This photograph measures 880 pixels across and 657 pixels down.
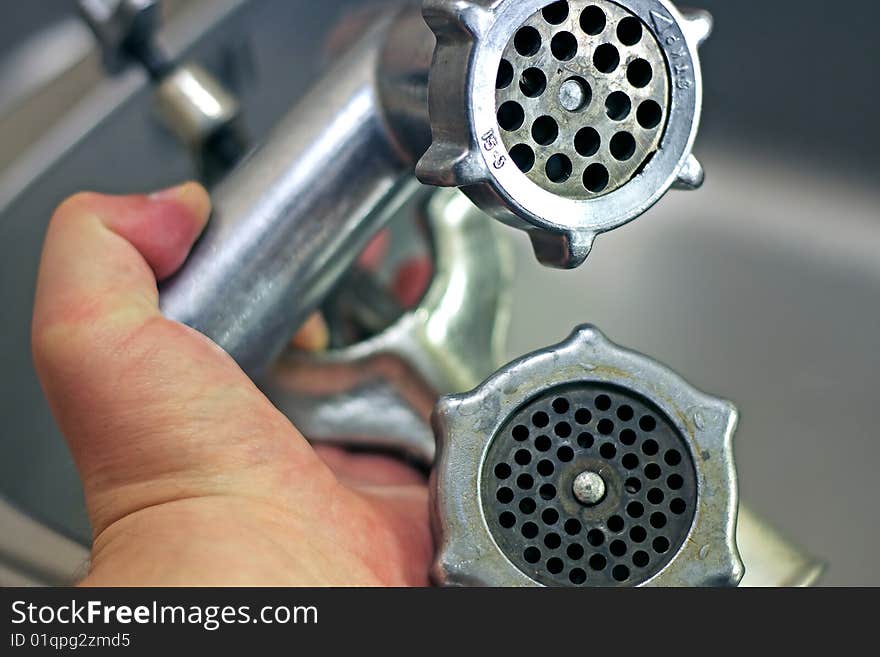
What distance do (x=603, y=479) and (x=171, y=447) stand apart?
0.56 ft

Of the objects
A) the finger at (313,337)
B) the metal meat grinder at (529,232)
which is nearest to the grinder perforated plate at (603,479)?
the metal meat grinder at (529,232)

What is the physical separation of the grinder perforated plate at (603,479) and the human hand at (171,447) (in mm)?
72

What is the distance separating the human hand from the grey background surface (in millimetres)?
212

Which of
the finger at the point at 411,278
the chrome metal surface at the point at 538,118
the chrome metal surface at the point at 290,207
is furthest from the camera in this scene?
the finger at the point at 411,278

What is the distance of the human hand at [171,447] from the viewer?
368 mm

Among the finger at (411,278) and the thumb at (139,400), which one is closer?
the thumb at (139,400)

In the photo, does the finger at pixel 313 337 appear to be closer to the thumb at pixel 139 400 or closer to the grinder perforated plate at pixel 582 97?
the thumb at pixel 139 400

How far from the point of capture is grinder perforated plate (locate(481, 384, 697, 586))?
35 cm

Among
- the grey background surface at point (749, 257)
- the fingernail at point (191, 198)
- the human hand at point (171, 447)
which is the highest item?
the fingernail at point (191, 198)

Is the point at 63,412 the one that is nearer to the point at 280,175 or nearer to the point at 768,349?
the point at 280,175

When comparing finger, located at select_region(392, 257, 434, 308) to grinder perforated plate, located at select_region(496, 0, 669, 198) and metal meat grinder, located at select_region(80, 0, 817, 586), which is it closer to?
metal meat grinder, located at select_region(80, 0, 817, 586)

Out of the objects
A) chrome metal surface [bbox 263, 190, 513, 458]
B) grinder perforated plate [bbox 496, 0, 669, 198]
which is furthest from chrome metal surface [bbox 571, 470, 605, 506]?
chrome metal surface [bbox 263, 190, 513, 458]
